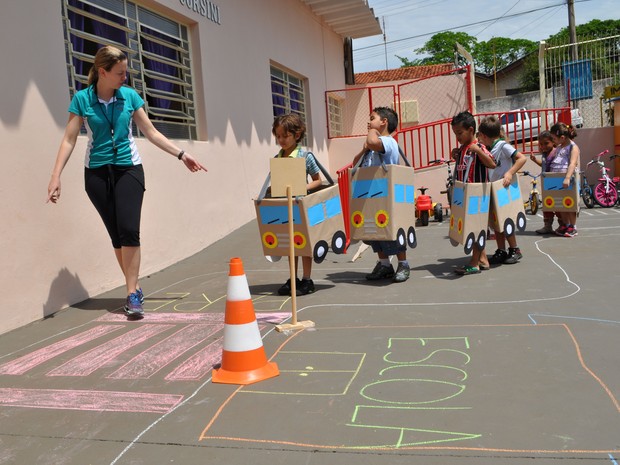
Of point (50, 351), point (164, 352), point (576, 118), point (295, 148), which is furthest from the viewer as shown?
point (576, 118)

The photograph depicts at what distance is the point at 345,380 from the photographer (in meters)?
3.33

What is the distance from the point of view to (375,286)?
19.1ft

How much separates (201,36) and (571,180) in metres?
5.46

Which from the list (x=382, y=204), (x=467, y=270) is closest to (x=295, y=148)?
(x=382, y=204)

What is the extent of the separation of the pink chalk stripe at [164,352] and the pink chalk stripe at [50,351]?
0.60m

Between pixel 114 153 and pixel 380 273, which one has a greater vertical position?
pixel 114 153

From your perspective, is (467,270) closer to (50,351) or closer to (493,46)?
(50,351)

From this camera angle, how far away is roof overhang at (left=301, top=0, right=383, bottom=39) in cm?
1532

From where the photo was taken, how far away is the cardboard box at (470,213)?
600 centimetres

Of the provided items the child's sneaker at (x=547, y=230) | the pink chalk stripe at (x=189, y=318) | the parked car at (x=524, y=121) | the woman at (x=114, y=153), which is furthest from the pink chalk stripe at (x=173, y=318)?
the child's sneaker at (x=547, y=230)

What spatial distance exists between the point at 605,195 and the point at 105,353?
34.6 feet

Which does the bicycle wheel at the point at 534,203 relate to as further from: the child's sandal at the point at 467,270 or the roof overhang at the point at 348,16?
the roof overhang at the point at 348,16

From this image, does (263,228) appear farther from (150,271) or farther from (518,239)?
(518,239)

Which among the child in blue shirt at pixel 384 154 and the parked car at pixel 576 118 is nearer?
the child in blue shirt at pixel 384 154
